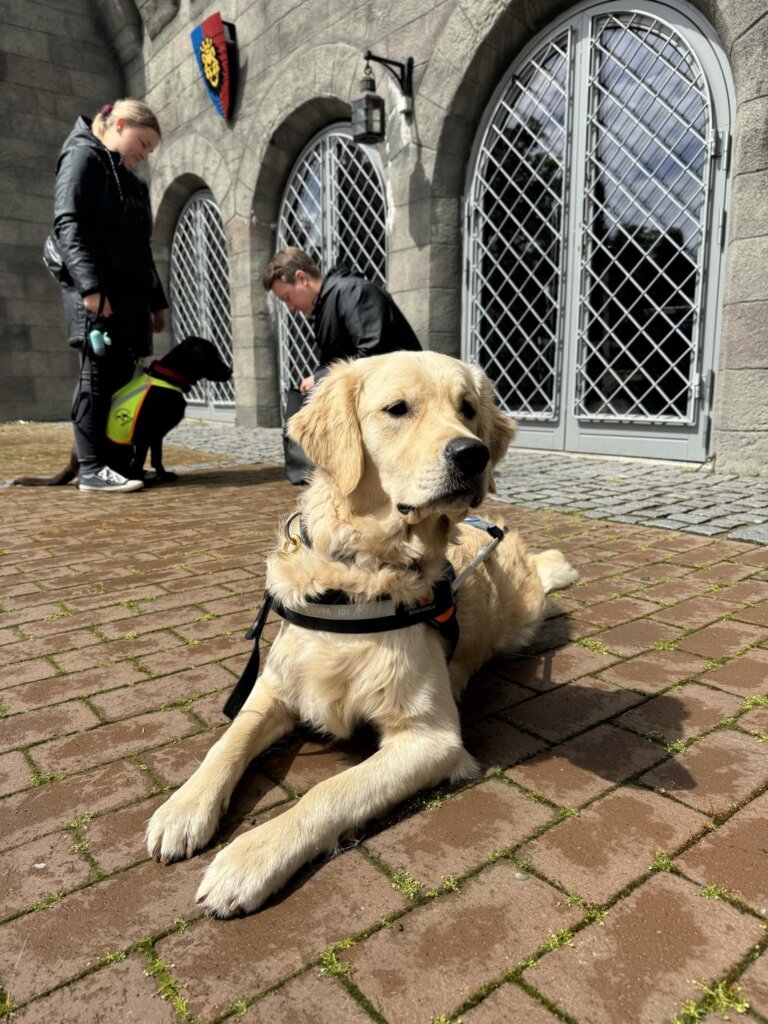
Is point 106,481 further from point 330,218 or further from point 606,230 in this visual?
point 330,218

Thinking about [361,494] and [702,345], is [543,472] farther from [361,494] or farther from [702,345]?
[361,494]

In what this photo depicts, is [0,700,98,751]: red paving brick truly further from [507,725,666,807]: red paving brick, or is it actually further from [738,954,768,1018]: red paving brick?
[738,954,768,1018]: red paving brick

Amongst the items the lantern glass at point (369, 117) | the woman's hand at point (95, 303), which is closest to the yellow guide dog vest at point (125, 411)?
the woman's hand at point (95, 303)

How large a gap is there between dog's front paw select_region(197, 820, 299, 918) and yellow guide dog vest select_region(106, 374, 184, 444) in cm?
599

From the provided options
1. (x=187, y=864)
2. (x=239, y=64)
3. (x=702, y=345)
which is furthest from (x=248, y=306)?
(x=187, y=864)

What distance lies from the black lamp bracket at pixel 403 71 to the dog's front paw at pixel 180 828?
9214 mm

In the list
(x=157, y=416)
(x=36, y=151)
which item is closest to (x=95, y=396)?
(x=157, y=416)

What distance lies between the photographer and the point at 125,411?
701cm

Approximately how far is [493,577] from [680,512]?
299cm

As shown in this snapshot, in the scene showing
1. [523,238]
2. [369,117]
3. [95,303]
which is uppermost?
[369,117]

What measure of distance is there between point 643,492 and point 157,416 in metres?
4.90

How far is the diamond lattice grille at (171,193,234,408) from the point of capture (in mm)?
13969

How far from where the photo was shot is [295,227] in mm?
12062

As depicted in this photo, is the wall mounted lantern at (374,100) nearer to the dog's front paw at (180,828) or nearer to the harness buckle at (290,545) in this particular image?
the harness buckle at (290,545)
